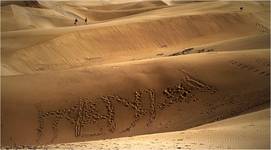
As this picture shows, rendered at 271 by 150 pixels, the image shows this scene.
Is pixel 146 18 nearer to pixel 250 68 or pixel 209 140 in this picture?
pixel 250 68

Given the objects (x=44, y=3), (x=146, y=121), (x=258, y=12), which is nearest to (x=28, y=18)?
(x=44, y=3)

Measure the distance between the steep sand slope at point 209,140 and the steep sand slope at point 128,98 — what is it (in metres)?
1.65

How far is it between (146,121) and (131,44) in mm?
13052

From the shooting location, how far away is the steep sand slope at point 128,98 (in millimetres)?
11227

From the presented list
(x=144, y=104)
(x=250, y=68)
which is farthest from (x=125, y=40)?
(x=144, y=104)

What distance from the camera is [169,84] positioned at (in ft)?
42.1

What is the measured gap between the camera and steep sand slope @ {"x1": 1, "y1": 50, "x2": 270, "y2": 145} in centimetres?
1123

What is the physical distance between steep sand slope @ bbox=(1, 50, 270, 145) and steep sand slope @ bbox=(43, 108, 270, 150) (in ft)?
5.42

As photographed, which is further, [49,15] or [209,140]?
[49,15]

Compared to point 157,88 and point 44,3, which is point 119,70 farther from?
point 44,3

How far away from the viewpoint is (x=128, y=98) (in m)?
12.2

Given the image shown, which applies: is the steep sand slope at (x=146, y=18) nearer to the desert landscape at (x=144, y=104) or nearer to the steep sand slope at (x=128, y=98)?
the desert landscape at (x=144, y=104)

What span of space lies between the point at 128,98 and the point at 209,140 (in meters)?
3.98

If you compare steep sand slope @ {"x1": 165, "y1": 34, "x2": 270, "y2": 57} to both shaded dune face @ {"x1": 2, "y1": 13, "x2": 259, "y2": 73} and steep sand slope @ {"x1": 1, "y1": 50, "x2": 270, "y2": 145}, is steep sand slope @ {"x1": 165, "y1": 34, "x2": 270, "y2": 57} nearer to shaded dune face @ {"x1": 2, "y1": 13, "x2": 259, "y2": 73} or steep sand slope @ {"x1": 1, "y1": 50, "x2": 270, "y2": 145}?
shaded dune face @ {"x1": 2, "y1": 13, "x2": 259, "y2": 73}
